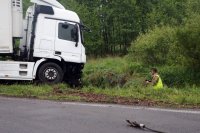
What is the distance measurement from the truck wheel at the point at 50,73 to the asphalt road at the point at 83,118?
18.5 ft

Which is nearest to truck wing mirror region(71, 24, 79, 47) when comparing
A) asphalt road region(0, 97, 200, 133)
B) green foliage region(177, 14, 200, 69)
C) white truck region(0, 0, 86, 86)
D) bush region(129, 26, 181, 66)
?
white truck region(0, 0, 86, 86)

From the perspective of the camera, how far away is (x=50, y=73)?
18078 millimetres

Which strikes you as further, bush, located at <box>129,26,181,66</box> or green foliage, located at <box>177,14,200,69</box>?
bush, located at <box>129,26,181,66</box>

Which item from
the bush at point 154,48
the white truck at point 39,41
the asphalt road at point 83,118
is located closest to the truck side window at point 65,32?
the white truck at point 39,41

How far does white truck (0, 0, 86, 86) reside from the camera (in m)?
17.5

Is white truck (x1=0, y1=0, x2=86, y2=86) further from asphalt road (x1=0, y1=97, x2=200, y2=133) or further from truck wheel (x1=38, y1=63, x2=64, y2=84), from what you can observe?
asphalt road (x1=0, y1=97, x2=200, y2=133)

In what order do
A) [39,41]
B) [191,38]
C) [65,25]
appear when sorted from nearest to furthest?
[39,41] → [65,25] → [191,38]

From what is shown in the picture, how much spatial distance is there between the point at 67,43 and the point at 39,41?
1.14 meters

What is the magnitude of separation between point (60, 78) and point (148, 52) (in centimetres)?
1040

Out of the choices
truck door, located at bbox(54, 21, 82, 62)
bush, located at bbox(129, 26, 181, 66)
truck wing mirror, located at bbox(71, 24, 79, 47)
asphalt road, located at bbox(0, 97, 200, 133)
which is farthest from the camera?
bush, located at bbox(129, 26, 181, 66)

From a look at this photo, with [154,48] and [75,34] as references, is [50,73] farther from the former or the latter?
[154,48]

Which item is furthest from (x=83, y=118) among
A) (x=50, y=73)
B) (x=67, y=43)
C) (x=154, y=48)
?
(x=154, y=48)

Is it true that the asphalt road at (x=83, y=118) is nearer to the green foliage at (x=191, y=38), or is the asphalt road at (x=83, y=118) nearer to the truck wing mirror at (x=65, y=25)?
the truck wing mirror at (x=65, y=25)

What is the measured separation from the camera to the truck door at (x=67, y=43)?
1812 centimetres
